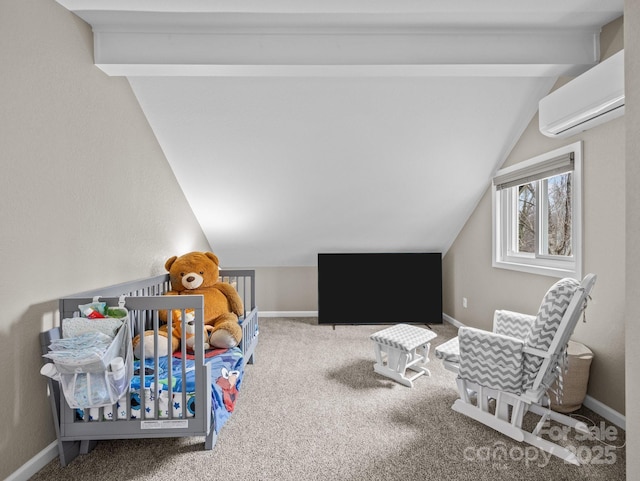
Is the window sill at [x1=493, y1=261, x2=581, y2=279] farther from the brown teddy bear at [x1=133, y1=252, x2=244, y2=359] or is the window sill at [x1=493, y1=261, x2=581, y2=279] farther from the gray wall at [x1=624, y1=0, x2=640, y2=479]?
the brown teddy bear at [x1=133, y1=252, x2=244, y2=359]

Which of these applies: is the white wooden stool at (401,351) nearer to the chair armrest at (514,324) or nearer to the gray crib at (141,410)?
the chair armrest at (514,324)

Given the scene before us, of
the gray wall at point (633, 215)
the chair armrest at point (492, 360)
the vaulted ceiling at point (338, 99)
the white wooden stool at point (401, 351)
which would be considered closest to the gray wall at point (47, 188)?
the vaulted ceiling at point (338, 99)

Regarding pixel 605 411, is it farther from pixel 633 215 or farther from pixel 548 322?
pixel 633 215

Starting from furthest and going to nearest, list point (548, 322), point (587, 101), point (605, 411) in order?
1. point (605, 411)
2. point (587, 101)
3. point (548, 322)

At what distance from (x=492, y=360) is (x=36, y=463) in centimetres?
231

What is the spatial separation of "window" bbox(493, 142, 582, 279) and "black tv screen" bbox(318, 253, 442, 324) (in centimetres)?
97

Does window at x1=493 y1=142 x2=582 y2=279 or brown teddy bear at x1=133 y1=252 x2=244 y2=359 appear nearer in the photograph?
window at x1=493 y1=142 x2=582 y2=279

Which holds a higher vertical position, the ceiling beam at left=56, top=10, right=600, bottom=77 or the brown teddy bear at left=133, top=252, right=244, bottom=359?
the ceiling beam at left=56, top=10, right=600, bottom=77

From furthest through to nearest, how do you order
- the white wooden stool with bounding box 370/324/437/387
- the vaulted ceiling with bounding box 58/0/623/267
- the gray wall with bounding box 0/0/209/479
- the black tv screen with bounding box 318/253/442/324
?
the black tv screen with bounding box 318/253/442/324 → the white wooden stool with bounding box 370/324/437/387 → the vaulted ceiling with bounding box 58/0/623/267 → the gray wall with bounding box 0/0/209/479

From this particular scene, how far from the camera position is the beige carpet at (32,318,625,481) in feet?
5.12

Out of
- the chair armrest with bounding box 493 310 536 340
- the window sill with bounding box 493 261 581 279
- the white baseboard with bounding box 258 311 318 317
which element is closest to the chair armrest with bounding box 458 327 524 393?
the chair armrest with bounding box 493 310 536 340

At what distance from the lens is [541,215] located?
2.78 m

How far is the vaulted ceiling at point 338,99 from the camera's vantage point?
1.89 metres

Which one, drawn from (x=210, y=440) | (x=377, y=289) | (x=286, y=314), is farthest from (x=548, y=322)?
Answer: (x=286, y=314)
